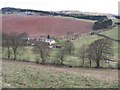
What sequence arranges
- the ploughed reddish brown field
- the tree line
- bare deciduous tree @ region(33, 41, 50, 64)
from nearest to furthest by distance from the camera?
the tree line, bare deciduous tree @ region(33, 41, 50, 64), the ploughed reddish brown field

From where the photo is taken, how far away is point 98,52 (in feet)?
92.1

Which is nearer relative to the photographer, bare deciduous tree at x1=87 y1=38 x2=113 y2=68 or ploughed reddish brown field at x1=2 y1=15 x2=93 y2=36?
bare deciduous tree at x1=87 y1=38 x2=113 y2=68

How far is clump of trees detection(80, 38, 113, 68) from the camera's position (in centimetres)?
2767

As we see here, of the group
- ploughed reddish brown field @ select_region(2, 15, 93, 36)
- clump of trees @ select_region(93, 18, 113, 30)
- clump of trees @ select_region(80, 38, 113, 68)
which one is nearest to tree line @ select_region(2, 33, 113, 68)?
clump of trees @ select_region(80, 38, 113, 68)

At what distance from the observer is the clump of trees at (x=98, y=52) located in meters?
27.7

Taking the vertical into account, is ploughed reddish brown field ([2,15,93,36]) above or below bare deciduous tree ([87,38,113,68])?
above

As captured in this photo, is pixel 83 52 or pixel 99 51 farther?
pixel 83 52

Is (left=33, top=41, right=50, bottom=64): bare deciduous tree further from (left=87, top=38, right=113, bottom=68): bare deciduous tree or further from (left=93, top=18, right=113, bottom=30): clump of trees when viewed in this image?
(left=93, top=18, right=113, bottom=30): clump of trees

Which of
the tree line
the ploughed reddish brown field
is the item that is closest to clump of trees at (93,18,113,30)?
the ploughed reddish brown field

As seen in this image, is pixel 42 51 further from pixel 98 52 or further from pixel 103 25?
pixel 103 25

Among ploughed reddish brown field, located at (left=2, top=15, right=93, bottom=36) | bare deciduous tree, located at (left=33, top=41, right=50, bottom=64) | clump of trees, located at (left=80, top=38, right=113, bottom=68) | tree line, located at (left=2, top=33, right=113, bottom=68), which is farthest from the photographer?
ploughed reddish brown field, located at (left=2, top=15, right=93, bottom=36)

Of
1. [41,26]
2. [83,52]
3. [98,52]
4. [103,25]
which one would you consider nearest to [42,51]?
[83,52]

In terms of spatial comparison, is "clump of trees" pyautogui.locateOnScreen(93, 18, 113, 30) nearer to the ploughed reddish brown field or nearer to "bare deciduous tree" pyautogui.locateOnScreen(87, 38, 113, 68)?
the ploughed reddish brown field

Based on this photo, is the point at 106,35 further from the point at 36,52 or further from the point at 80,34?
the point at 36,52
